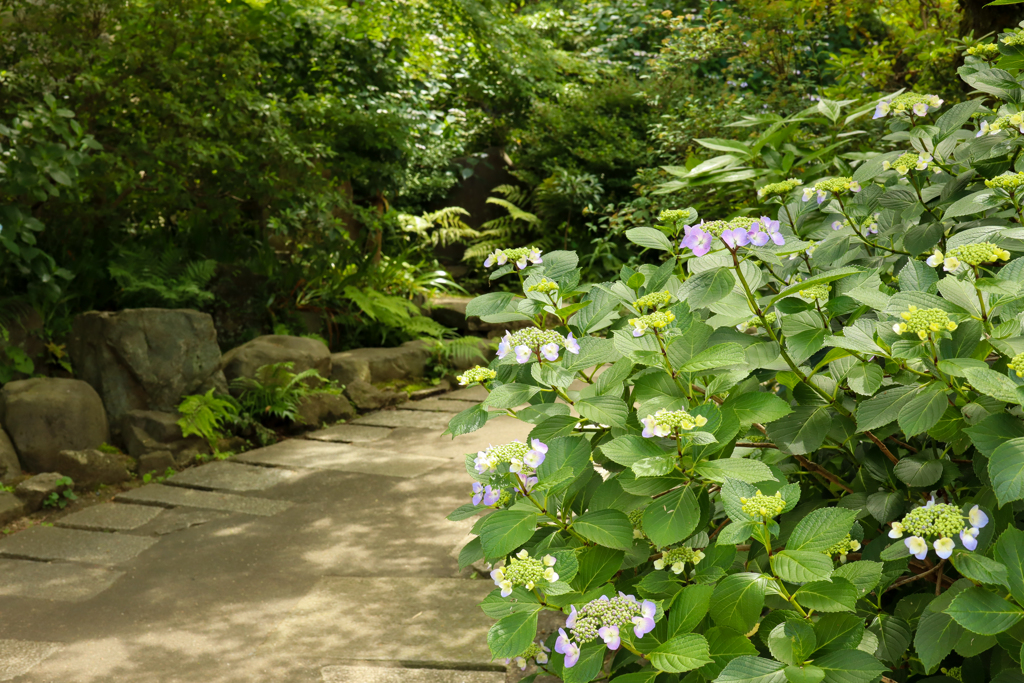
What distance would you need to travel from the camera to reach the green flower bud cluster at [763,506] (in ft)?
3.39

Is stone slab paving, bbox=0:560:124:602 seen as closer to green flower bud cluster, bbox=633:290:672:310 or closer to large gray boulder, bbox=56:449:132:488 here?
large gray boulder, bbox=56:449:132:488

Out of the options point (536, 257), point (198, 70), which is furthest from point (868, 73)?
point (198, 70)

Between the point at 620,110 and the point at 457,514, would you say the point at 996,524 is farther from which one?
the point at 620,110

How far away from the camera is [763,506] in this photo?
1.04 m

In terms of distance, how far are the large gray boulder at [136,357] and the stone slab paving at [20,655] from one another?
7.85 ft

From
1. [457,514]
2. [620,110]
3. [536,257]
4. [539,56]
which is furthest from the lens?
[620,110]

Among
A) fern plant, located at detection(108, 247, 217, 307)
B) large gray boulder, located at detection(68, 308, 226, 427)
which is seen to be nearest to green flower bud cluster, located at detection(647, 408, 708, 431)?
large gray boulder, located at detection(68, 308, 226, 427)

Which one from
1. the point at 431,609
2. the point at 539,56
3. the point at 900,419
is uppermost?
the point at 539,56

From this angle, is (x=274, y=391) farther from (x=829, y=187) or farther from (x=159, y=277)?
(x=829, y=187)

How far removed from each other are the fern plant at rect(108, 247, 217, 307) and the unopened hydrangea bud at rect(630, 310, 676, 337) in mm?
4876

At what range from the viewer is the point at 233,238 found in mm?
6660

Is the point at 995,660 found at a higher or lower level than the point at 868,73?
lower

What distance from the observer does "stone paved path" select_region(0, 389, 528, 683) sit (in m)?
2.57

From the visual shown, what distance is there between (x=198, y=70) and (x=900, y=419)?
5323 millimetres
